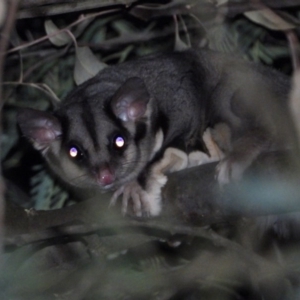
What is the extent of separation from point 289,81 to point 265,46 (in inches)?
45.4

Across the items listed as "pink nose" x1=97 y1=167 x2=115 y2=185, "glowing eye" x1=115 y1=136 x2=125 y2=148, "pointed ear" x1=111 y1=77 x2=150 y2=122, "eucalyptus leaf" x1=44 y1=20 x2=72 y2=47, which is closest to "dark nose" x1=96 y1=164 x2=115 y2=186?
"pink nose" x1=97 y1=167 x2=115 y2=185

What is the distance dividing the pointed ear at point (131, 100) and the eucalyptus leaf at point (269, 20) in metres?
0.75

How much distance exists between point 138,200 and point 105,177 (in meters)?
0.24

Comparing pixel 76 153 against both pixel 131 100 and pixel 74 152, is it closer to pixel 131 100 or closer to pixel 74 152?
pixel 74 152

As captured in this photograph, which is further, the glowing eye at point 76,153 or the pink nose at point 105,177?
the glowing eye at point 76,153

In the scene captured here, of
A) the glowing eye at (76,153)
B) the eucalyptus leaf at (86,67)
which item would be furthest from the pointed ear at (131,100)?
the eucalyptus leaf at (86,67)

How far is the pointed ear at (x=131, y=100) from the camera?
384 centimetres

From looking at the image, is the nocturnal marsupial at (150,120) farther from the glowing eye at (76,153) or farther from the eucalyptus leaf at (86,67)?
the eucalyptus leaf at (86,67)

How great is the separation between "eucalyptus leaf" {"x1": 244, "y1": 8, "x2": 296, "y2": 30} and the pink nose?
112cm

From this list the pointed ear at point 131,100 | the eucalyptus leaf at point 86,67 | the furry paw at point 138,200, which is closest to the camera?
the furry paw at point 138,200

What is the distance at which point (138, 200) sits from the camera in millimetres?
3549

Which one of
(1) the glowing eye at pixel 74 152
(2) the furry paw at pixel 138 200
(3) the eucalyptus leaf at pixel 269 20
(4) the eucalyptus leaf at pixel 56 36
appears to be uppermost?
(3) the eucalyptus leaf at pixel 269 20

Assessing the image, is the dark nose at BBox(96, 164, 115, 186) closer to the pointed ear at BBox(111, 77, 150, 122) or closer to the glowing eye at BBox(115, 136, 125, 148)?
the glowing eye at BBox(115, 136, 125, 148)

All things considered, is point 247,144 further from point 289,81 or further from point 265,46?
point 265,46
